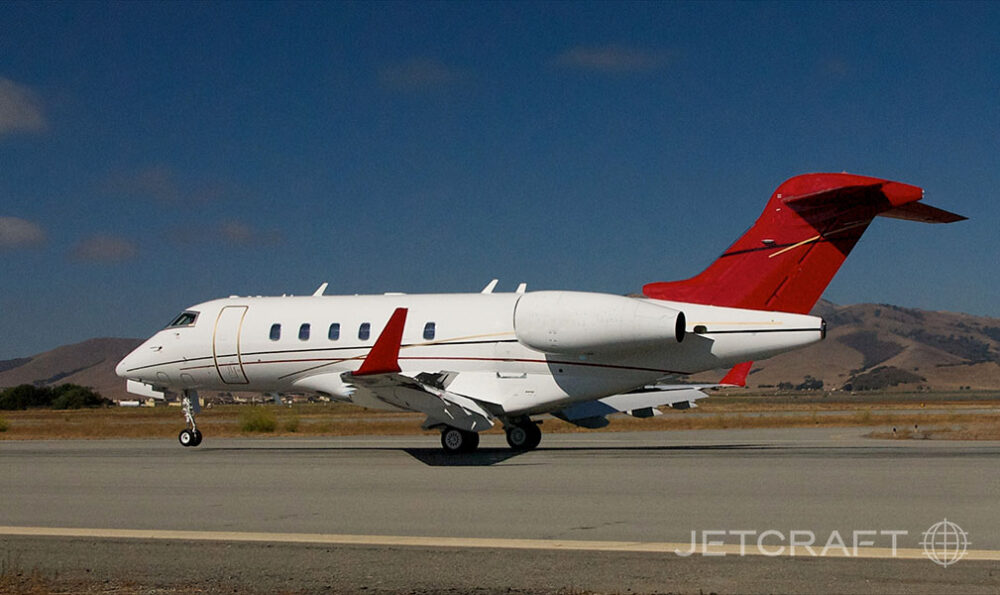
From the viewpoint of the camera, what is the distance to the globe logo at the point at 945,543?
8375 mm

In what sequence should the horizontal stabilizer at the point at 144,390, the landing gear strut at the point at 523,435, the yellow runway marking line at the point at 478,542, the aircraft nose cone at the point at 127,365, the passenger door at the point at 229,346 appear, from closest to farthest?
the yellow runway marking line at the point at 478,542 < the landing gear strut at the point at 523,435 < the passenger door at the point at 229,346 < the aircraft nose cone at the point at 127,365 < the horizontal stabilizer at the point at 144,390

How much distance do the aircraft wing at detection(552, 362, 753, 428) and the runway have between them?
2.74 metres

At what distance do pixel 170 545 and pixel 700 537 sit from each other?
5101mm

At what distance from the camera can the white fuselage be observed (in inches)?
785

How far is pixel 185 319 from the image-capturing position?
83.9 ft

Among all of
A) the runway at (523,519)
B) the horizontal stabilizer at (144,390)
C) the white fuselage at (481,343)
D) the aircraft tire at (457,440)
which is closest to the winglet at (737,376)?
the white fuselage at (481,343)

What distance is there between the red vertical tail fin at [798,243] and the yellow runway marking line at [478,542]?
11524 millimetres

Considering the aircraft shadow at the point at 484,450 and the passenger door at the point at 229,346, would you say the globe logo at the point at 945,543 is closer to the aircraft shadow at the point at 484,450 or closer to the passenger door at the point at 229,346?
the aircraft shadow at the point at 484,450

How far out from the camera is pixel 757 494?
42.4ft

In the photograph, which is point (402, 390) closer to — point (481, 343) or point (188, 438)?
point (481, 343)

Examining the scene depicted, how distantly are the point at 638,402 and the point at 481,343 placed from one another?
427 cm

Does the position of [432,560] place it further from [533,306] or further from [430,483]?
[533,306]

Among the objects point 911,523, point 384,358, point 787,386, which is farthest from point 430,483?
point 787,386

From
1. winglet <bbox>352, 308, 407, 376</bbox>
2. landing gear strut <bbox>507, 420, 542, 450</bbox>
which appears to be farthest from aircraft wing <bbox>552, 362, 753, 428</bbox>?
winglet <bbox>352, 308, 407, 376</bbox>
